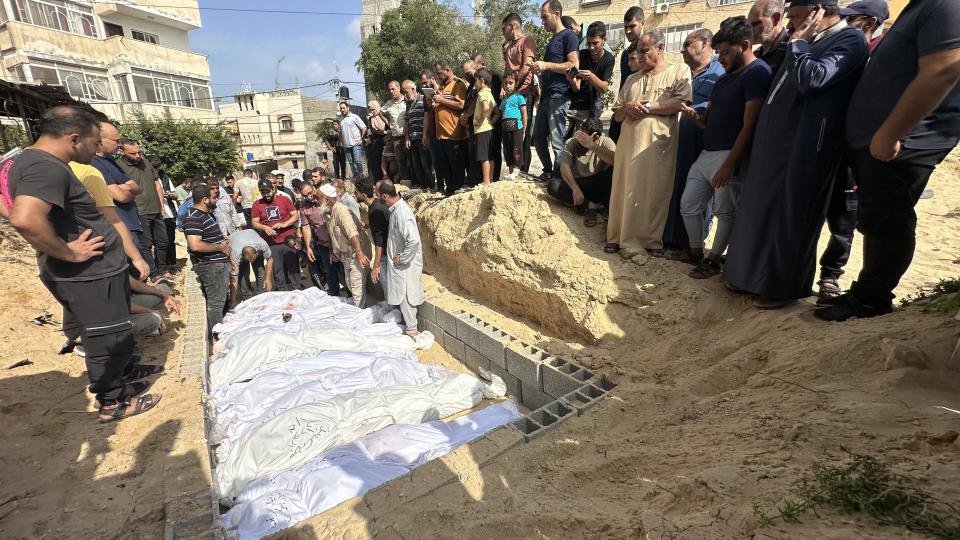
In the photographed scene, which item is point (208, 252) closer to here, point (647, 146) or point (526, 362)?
point (526, 362)

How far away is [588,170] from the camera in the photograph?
14.7 feet

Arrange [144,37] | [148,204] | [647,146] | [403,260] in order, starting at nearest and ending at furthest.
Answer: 1. [647,146]
2. [403,260]
3. [148,204]
4. [144,37]

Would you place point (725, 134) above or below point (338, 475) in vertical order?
above

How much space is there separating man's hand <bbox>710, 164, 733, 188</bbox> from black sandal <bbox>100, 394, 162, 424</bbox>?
4454 millimetres

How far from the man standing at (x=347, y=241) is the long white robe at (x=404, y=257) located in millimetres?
958

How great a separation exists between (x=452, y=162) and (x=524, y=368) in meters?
3.84

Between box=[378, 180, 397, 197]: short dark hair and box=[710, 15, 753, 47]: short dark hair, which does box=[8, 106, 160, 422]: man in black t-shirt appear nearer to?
box=[378, 180, 397, 197]: short dark hair

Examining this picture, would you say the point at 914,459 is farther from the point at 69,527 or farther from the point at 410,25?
the point at 410,25

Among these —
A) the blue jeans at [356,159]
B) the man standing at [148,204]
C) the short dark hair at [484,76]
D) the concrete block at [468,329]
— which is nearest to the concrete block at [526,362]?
the concrete block at [468,329]

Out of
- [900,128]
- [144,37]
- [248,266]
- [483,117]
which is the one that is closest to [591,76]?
[483,117]

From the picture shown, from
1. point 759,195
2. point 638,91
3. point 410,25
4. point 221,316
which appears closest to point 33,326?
point 221,316

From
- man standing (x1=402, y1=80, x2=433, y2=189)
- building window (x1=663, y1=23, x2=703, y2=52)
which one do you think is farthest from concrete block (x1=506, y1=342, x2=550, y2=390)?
building window (x1=663, y1=23, x2=703, y2=52)

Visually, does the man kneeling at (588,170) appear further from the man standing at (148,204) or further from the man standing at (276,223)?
the man standing at (148,204)

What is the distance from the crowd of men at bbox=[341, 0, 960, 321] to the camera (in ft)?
6.98
